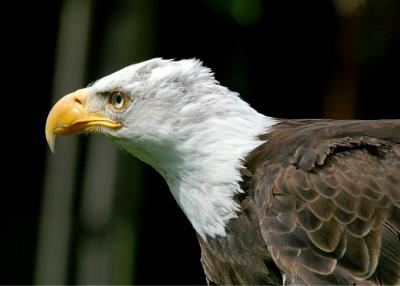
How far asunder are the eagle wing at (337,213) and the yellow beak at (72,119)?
1.01 meters

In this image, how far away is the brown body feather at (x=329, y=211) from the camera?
3.96 metres

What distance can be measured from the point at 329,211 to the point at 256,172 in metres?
0.48

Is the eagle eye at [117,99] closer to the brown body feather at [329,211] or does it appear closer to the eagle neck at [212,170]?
the eagle neck at [212,170]

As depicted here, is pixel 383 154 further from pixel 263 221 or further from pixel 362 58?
pixel 362 58

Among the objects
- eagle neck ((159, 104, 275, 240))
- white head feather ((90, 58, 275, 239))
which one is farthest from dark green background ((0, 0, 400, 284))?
eagle neck ((159, 104, 275, 240))

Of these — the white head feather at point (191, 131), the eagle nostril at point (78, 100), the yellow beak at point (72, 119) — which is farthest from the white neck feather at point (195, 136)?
the eagle nostril at point (78, 100)

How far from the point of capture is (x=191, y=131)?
4477 millimetres

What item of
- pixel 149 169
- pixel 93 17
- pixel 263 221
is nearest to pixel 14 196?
pixel 149 169

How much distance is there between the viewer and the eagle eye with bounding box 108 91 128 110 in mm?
4613

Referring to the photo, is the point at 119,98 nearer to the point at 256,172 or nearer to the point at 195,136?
the point at 195,136

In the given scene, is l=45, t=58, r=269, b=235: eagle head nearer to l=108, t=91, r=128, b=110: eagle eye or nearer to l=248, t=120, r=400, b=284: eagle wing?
l=108, t=91, r=128, b=110: eagle eye

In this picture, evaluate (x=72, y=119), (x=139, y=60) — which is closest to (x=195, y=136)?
(x=72, y=119)

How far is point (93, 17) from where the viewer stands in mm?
7582

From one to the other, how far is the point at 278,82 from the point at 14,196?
2.84 m
